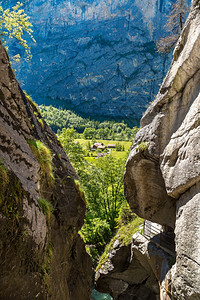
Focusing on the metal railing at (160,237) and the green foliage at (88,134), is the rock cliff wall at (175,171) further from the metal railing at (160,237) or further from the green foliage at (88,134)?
the green foliage at (88,134)

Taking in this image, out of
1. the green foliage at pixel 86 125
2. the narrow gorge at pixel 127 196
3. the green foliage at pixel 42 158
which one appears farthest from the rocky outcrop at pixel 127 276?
the green foliage at pixel 86 125

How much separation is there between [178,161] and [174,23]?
35.1 ft

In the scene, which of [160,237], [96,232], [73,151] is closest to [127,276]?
[96,232]

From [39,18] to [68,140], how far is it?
205814mm

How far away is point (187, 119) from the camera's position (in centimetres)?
901

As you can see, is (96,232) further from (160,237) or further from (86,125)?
(86,125)

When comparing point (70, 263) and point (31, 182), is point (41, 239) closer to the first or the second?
point (31, 182)

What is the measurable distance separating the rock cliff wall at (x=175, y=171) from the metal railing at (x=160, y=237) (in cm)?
31

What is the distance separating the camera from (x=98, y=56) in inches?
6156

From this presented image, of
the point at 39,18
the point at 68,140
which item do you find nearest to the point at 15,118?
the point at 68,140

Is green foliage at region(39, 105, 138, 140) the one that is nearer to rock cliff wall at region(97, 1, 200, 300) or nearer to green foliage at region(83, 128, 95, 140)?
green foliage at region(83, 128, 95, 140)

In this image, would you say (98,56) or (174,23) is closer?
(174,23)

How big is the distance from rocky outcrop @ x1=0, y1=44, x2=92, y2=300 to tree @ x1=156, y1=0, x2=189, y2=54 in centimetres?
1214

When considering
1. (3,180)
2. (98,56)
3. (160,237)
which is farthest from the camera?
(98,56)
